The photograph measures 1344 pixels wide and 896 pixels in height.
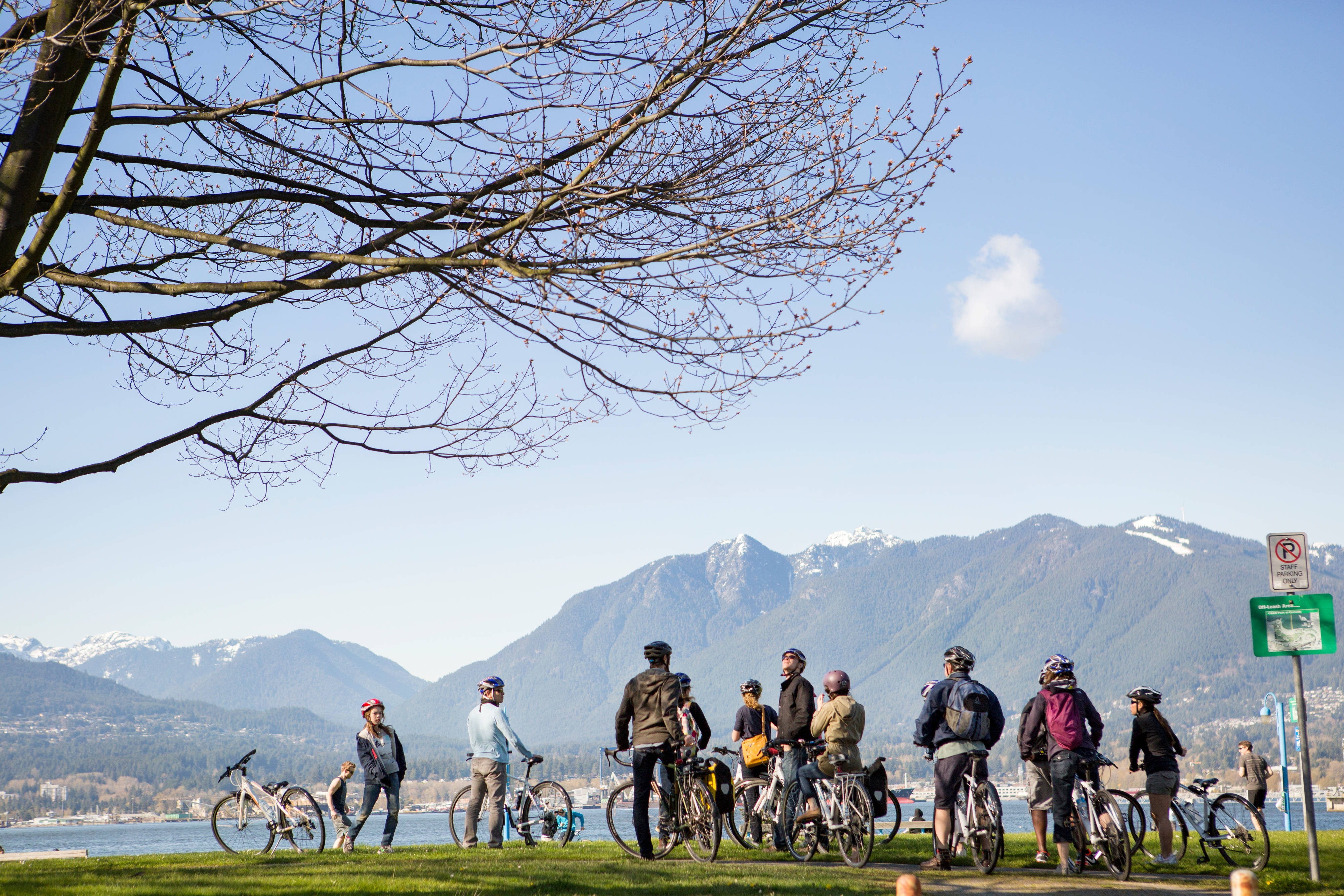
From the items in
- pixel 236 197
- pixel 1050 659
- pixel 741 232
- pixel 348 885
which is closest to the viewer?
pixel 741 232

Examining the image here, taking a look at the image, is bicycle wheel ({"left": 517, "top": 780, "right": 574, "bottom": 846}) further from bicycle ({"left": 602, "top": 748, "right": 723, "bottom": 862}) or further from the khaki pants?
bicycle ({"left": 602, "top": 748, "right": 723, "bottom": 862})

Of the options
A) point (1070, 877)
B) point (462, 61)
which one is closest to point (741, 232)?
point (462, 61)

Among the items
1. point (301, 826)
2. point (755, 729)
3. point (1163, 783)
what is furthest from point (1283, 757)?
point (301, 826)

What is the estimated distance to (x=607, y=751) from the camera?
40.1ft

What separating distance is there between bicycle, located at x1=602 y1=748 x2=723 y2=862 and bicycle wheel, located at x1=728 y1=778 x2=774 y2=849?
1141 millimetres

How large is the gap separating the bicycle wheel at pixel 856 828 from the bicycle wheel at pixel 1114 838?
2.05 meters

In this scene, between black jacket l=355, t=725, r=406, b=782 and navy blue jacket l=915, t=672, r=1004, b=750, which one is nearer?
navy blue jacket l=915, t=672, r=1004, b=750

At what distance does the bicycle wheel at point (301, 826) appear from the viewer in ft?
45.2

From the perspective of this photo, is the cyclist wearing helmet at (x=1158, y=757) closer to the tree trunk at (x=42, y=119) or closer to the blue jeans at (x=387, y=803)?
the blue jeans at (x=387, y=803)

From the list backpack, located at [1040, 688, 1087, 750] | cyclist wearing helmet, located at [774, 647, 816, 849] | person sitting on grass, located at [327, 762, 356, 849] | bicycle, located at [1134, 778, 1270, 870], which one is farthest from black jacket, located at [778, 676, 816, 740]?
person sitting on grass, located at [327, 762, 356, 849]

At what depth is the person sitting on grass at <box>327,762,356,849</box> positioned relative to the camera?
45.5 feet

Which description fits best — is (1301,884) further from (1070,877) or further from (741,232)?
(741,232)

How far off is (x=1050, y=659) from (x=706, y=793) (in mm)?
3537

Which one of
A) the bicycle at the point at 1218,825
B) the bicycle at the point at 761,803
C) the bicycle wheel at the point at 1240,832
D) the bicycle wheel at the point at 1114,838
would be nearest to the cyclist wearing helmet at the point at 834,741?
A: the bicycle at the point at 761,803
